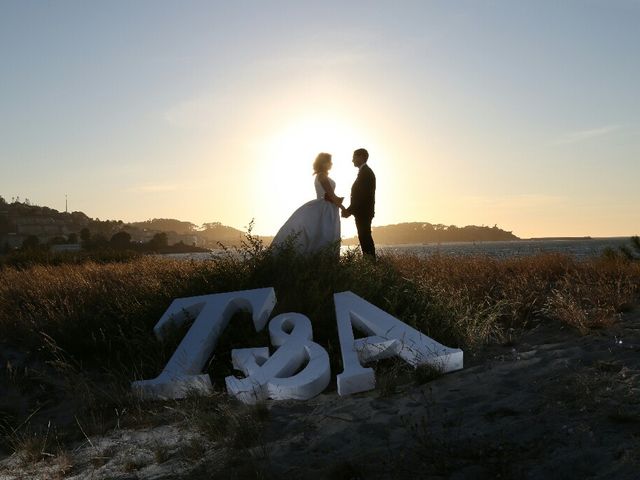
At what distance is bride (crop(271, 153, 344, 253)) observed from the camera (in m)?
11.6

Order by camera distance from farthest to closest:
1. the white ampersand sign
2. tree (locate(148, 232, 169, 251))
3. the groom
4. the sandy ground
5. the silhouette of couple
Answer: tree (locate(148, 232, 169, 251)) → the groom → the silhouette of couple → the white ampersand sign → the sandy ground

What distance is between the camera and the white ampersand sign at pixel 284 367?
21.5 feet

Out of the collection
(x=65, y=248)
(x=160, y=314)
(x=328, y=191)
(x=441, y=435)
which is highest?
(x=65, y=248)

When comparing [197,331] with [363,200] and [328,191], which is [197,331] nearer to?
[328,191]

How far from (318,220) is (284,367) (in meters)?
5.20

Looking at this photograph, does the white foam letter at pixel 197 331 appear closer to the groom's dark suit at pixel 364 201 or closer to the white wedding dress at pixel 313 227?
the white wedding dress at pixel 313 227

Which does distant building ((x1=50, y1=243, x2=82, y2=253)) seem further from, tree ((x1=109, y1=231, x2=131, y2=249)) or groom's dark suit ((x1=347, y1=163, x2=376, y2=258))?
groom's dark suit ((x1=347, y1=163, x2=376, y2=258))

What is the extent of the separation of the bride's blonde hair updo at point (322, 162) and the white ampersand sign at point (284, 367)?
5130mm

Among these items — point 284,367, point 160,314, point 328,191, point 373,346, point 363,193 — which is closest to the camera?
point 284,367

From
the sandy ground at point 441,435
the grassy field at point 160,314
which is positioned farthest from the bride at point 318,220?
the sandy ground at point 441,435

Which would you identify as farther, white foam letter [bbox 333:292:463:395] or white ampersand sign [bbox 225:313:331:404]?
white ampersand sign [bbox 225:313:331:404]

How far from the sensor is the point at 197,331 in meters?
7.88

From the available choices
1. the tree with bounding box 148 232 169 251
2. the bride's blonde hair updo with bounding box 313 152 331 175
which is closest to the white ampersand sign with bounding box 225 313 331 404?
the bride's blonde hair updo with bounding box 313 152 331 175

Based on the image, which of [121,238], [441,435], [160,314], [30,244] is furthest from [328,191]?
[121,238]
